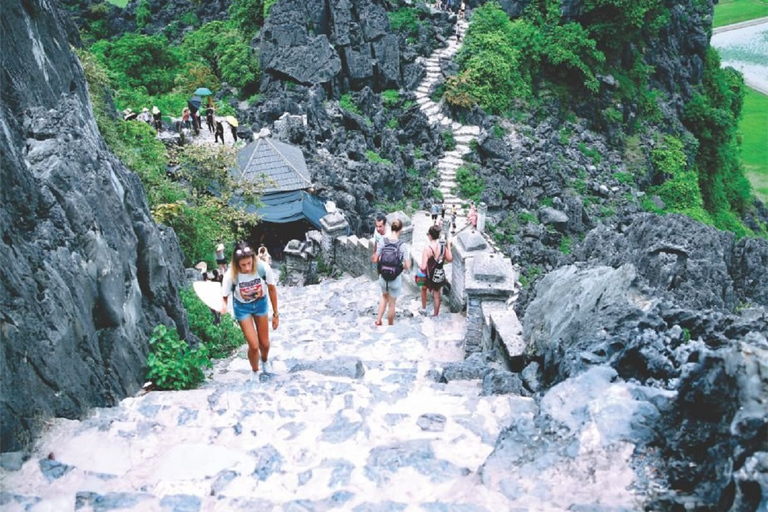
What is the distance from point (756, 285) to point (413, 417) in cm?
1052

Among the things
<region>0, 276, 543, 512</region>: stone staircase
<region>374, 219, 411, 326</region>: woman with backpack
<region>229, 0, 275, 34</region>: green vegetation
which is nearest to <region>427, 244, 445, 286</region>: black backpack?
<region>374, 219, 411, 326</region>: woman with backpack

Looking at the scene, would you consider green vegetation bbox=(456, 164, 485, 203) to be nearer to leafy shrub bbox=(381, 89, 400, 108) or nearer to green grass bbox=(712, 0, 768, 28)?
leafy shrub bbox=(381, 89, 400, 108)

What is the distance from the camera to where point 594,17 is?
28797 millimetres

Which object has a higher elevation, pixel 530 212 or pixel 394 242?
pixel 394 242

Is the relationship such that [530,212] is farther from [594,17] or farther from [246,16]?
[246,16]

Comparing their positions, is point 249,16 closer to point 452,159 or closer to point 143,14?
point 143,14

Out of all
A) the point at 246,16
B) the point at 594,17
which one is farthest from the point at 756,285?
the point at 246,16

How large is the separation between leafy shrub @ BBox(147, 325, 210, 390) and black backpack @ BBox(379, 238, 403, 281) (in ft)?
9.20

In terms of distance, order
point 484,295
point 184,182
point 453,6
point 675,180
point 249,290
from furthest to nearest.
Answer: point 453,6, point 675,180, point 184,182, point 484,295, point 249,290

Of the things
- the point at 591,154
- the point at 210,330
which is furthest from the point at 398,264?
the point at 591,154

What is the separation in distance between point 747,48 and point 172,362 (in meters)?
79.6

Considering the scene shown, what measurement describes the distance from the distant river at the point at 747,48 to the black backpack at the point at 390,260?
66376mm

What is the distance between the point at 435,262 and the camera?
9.58 meters

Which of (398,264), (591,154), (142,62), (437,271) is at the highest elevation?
(142,62)
